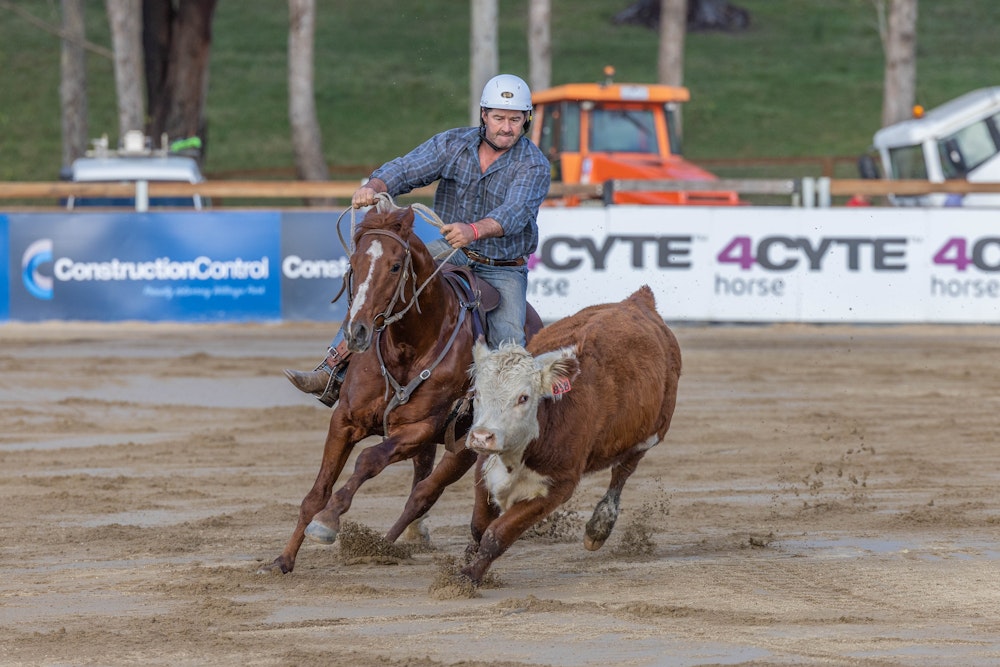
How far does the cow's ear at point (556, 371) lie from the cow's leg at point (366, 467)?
0.78m

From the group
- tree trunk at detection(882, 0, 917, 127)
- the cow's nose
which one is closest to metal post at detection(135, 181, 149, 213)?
the cow's nose

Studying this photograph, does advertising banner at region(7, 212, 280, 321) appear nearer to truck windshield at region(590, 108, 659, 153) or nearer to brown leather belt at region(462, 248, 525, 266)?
truck windshield at region(590, 108, 659, 153)

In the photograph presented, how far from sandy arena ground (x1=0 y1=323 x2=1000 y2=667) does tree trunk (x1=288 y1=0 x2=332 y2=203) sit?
13.8 metres

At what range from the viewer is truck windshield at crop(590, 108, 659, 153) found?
77.0ft

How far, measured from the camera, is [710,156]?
41844 millimetres

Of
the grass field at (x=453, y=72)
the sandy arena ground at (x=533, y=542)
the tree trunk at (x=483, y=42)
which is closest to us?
the sandy arena ground at (x=533, y=542)

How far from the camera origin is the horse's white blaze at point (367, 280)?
269 inches

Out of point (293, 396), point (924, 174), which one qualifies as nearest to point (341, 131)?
point (924, 174)

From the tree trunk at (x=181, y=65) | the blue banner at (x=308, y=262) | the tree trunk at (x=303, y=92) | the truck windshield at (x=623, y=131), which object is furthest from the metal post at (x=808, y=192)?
the tree trunk at (x=181, y=65)

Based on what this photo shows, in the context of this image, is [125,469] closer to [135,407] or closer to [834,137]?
[135,407]

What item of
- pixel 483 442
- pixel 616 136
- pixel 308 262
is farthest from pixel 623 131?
pixel 483 442

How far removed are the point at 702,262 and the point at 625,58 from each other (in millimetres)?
33705

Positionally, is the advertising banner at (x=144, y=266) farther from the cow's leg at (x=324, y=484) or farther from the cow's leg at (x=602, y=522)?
the cow's leg at (x=324, y=484)

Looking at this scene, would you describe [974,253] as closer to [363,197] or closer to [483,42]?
[483,42]
